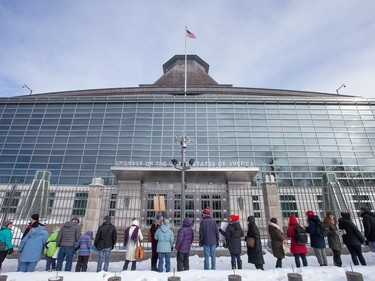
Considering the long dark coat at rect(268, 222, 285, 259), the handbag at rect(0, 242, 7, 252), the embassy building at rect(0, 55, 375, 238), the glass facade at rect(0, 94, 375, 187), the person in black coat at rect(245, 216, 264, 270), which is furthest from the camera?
the glass facade at rect(0, 94, 375, 187)

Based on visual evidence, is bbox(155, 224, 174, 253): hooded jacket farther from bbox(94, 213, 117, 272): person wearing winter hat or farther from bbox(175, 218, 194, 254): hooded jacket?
bbox(94, 213, 117, 272): person wearing winter hat

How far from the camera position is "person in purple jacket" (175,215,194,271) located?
6.78 meters

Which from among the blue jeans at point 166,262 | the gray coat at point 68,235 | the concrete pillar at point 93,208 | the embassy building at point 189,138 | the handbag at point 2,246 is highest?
the embassy building at point 189,138

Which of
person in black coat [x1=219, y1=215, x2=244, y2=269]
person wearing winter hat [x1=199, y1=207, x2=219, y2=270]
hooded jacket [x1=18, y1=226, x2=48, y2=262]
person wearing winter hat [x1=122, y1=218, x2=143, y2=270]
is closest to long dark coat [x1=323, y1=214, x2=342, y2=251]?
person in black coat [x1=219, y1=215, x2=244, y2=269]

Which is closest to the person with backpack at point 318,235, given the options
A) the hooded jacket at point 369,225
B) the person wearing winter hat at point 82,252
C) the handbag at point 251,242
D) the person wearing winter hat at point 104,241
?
the hooded jacket at point 369,225

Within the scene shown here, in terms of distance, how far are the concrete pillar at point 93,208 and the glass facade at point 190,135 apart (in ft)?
48.4

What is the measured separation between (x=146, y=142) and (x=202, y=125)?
852 cm

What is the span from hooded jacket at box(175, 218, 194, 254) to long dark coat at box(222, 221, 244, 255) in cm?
130

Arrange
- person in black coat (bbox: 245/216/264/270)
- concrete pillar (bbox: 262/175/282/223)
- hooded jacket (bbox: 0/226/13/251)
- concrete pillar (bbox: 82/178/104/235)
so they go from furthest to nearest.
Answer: concrete pillar (bbox: 262/175/282/223), concrete pillar (bbox: 82/178/104/235), person in black coat (bbox: 245/216/264/270), hooded jacket (bbox: 0/226/13/251)

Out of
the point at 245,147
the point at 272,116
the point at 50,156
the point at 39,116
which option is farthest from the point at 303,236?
the point at 39,116

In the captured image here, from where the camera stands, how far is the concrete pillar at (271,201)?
34.9 ft

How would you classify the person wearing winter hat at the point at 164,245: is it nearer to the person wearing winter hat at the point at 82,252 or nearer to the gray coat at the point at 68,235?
the person wearing winter hat at the point at 82,252

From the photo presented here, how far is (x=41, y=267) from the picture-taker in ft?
25.4

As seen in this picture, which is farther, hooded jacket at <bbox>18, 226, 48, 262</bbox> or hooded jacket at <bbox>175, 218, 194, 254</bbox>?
hooded jacket at <bbox>175, 218, 194, 254</bbox>
